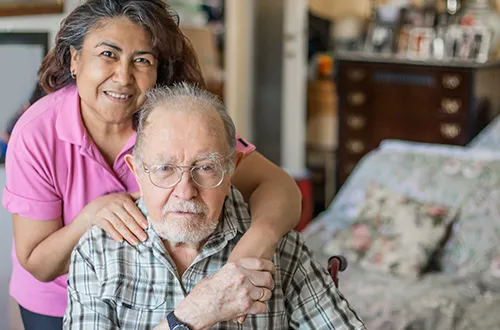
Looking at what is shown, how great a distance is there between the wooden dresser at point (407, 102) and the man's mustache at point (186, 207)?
3.61 metres

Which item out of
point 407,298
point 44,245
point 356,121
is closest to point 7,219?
point 44,245

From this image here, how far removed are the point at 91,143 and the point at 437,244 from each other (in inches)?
70.8

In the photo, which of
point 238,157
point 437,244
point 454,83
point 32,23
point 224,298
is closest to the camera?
point 224,298

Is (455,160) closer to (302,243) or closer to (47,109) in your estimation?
(302,243)

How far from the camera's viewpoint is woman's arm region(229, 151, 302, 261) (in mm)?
1663

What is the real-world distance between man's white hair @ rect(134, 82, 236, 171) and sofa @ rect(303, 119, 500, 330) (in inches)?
48.6

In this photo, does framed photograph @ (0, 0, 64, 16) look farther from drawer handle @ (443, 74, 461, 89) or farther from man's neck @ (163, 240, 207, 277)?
drawer handle @ (443, 74, 461, 89)

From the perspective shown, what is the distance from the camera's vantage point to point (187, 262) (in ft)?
5.65

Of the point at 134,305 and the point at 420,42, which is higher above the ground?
the point at 420,42

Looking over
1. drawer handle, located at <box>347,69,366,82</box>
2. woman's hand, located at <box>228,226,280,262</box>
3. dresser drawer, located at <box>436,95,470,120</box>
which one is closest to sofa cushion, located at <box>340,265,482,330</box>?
woman's hand, located at <box>228,226,280,262</box>

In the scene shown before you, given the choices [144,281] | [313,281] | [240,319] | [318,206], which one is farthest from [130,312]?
[318,206]

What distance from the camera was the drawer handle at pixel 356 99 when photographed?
5.35 metres

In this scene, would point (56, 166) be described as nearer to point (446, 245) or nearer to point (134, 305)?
point (134, 305)

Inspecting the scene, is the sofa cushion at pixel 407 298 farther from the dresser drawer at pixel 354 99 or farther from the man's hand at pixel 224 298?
the dresser drawer at pixel 354 99
